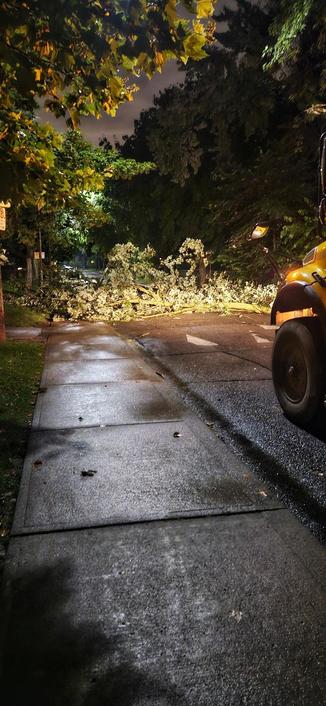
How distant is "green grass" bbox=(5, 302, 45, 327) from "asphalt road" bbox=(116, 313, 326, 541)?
3.14m

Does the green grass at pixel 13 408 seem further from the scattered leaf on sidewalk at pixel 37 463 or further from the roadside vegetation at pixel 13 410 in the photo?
the scattered leaf on sidewalk at pixel 37 463

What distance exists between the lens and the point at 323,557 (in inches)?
116

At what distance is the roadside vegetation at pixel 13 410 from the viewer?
372 centimetres

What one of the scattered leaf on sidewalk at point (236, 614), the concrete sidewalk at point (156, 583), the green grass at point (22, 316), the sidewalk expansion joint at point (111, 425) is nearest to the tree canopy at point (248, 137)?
the green grass at point (22, 316)

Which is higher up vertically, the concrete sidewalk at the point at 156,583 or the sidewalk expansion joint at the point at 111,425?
the concrete sidewalk at the point at 156,583

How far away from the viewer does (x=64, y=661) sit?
2176mm

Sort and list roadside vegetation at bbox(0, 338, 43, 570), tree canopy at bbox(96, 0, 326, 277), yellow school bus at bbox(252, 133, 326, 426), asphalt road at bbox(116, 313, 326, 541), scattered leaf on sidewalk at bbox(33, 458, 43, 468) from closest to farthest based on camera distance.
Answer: roadside vegetation at bbox(0, 338, 43, 570) → asphalt road at bbox(116, 313, 326, 541) → scattered leaf on sidewalk at bbox(33, 458, 43, 468) → yellow school bus at bbox(252, 133, 326, 426) → tree canopy at bbox(96, 0, 326, 277)

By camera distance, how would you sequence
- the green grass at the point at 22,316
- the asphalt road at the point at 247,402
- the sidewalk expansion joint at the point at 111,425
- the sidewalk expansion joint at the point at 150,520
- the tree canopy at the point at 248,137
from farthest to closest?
the tree canopy at the point at 248,137 < the green grass at the point at 22,316 < the sidewalk expansion joint at the point at 111,425 < the asphalt road at the point at 247,402 < the sidewalk expansion joint at the point at 150,520

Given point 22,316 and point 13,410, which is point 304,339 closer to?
point 13,410

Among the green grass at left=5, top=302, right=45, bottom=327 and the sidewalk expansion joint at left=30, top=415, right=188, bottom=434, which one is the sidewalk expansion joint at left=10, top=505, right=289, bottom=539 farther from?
the green grass at left=5, top=302, right=45, bottom=327

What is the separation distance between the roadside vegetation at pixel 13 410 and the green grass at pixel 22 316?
3984 mm

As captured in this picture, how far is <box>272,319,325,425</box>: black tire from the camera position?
4992mm

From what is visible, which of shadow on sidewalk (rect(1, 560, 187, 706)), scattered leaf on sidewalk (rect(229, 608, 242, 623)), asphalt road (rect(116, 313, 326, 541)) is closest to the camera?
shadow on sidewalk (rect(1, 560, 187, 706))

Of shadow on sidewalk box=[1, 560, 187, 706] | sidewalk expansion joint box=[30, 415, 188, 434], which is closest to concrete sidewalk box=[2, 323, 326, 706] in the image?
shadow on sidewalk box=[1, 560, 187, 706]
